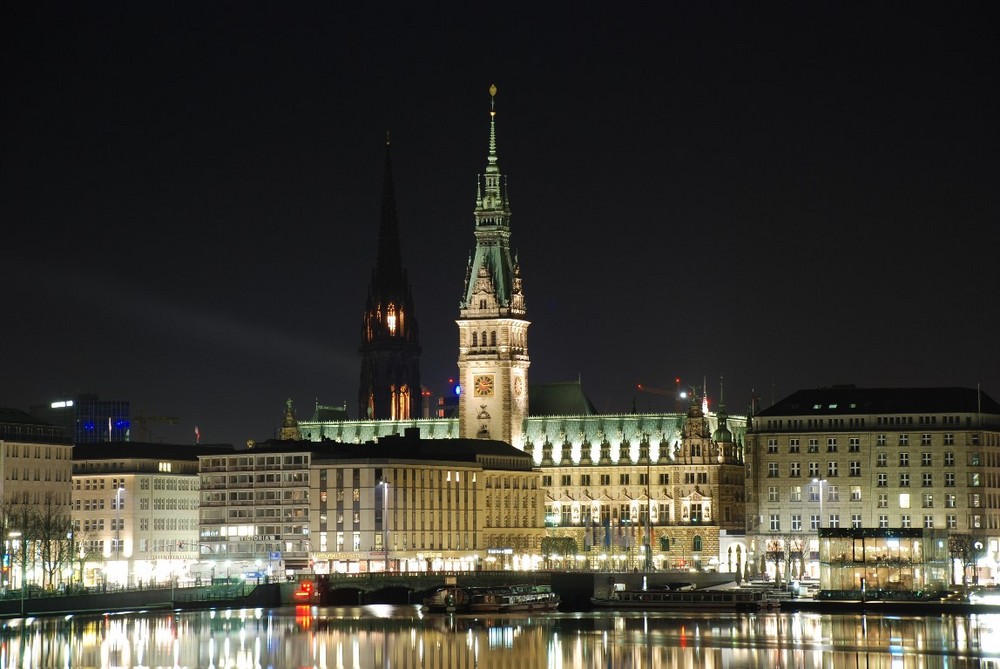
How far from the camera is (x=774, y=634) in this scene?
17725 centimetres

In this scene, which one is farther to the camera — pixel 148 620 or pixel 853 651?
pixel 148 620

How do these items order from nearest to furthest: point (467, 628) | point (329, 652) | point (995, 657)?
point (995, 657) → point (329, 652) → point (467, 628)

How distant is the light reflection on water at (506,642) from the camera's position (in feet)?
508

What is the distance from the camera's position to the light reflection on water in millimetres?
154875

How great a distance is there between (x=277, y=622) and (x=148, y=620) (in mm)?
9794

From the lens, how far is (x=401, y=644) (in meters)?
172

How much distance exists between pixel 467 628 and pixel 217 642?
85.2 feet

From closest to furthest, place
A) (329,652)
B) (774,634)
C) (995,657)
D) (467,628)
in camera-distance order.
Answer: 1. (995,657)
2. (329,652)
3. (774,634)
4. (467,628)

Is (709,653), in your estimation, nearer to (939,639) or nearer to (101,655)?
(939,639)

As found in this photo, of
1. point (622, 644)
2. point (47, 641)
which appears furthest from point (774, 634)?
point (47, 641)

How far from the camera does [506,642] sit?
174 m

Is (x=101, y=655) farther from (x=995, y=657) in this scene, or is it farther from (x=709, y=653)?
(x=995, y=657)

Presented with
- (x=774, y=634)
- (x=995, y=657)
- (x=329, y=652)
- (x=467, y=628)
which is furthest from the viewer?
(x=467, y=628)

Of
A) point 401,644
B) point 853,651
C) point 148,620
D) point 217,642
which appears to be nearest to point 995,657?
point 853,651
